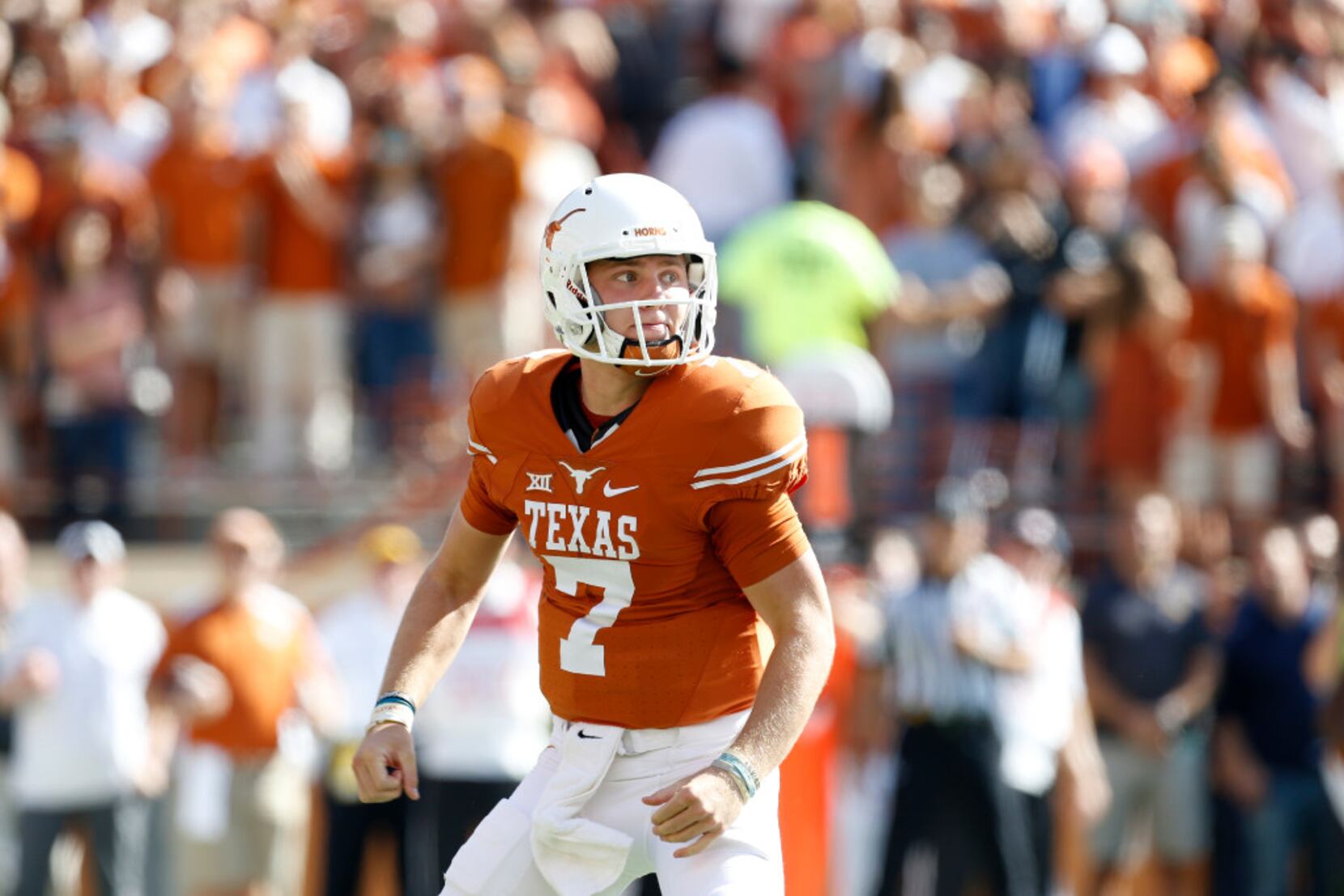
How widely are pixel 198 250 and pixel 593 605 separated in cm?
691

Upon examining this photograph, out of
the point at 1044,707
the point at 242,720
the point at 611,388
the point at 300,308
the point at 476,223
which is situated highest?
the point at 476,223

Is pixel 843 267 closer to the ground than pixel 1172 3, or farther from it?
closer to the ground

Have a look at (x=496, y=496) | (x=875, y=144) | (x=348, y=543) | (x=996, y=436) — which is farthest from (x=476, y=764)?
(x=496, y=496)

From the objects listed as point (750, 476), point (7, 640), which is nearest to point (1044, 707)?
point (7, 640)

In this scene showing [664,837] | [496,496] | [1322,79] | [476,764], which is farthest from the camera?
[1322,79]

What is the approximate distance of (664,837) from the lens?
4.08 m

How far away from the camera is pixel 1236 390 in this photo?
397 inches

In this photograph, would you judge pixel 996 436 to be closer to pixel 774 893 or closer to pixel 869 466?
pixel 869 466

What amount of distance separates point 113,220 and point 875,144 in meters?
3.76

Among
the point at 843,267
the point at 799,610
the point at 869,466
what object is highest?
the point at 843,267

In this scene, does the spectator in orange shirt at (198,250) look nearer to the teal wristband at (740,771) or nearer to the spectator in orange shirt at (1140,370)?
the spectator in orange shirt at (1140,370)

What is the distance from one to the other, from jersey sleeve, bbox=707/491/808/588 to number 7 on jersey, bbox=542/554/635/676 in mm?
237

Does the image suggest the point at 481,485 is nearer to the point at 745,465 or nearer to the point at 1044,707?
the point at 745,465

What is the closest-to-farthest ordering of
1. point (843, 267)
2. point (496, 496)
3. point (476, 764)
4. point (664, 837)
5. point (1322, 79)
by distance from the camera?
point (664, 837) → point (496, 496) → point (476, 764) → point (843, 267) → point (1322, 79)
